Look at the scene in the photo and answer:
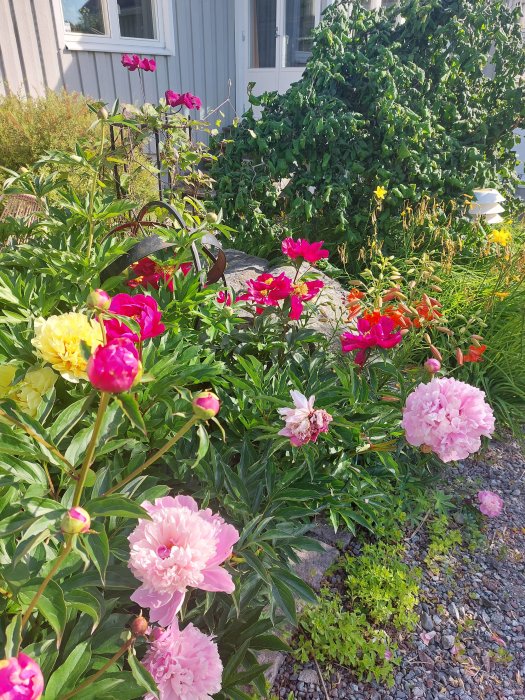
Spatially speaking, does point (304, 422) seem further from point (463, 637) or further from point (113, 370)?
point (463, 637)

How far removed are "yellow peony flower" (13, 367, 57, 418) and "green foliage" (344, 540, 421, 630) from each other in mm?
986

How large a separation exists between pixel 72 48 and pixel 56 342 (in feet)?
16.9

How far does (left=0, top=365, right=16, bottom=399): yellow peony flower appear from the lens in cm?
100

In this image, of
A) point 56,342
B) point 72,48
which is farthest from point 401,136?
point 72,48

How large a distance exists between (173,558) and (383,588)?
0.99 meters

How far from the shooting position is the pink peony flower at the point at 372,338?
4.33 ft

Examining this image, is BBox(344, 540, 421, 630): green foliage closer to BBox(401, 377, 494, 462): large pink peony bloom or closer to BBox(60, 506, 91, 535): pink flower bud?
BBox(401, 377, 494, 462): large pink peony bloom

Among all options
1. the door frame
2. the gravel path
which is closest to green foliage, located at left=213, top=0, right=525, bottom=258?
the gravel path

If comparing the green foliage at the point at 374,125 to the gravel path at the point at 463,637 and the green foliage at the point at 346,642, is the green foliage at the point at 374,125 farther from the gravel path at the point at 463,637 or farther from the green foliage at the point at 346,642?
the green foliage at the point at 346,642

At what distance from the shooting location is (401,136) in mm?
3039

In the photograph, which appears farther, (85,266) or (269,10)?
(269,10)

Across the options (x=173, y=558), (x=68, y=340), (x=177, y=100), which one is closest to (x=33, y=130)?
(x=177, y=100)

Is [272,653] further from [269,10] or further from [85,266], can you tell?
[269,10]

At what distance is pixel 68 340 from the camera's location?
81 centimetres
